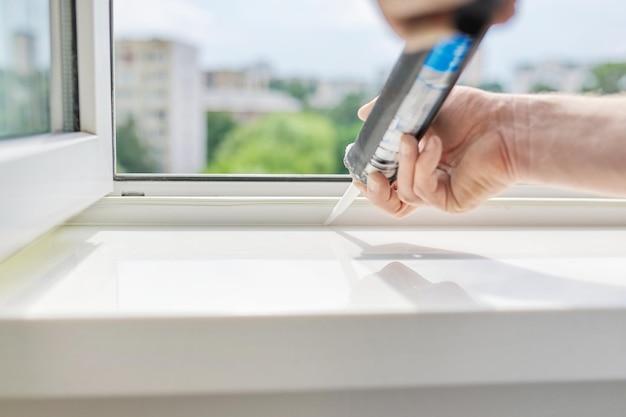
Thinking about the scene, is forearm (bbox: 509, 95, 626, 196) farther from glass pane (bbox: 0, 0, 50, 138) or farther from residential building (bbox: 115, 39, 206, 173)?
residential building (bbox: 115, 39, 206, 173)

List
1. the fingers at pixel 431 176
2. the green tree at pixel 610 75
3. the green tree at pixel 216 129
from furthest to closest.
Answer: the green tree at pixel 216 129
the green tree at pixel 610 75
the fingers at pixel 431 176

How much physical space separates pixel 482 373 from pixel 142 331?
244 mm

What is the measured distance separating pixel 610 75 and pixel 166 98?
15.9 feet

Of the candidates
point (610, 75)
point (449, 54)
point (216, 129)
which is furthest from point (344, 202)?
point (216, 129)

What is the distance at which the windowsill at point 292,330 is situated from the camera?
17.0 inches

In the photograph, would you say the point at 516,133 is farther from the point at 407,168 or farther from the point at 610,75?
the point at 610,75

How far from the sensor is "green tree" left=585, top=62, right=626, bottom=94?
1.15m

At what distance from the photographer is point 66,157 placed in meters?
0.60

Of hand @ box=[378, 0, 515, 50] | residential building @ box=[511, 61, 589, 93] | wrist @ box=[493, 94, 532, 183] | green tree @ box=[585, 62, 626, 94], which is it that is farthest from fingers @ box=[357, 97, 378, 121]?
residential building @ box=[511, 61, 589, 93]

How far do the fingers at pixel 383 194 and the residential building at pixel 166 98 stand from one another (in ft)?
16.5

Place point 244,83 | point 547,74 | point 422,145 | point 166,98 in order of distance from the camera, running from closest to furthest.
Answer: point 422,145 → point 547,74 → point 166,98 → point 244,83

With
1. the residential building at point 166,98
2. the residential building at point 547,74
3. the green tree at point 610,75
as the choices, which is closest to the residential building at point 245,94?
the residential building at point 166,98

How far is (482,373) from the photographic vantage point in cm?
46

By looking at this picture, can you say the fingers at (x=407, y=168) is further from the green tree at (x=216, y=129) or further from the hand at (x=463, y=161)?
the green tree at (x=216, y=129)
